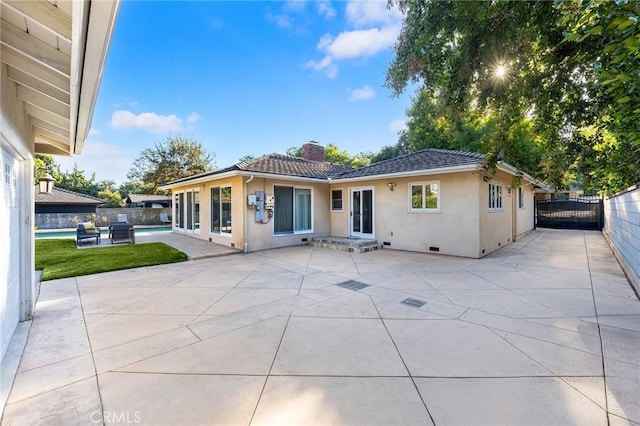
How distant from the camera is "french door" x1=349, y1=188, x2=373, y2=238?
11961mm

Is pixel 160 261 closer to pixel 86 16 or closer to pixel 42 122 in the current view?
pixel 42 122

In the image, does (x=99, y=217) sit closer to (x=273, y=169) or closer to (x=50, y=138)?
(x=273, y=169)

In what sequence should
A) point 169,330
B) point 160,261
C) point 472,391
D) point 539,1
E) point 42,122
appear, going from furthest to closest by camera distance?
point 160,261 < point 539,1 < point 42,122 < point 169,330 < point 472,391

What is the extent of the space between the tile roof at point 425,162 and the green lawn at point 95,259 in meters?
7.60

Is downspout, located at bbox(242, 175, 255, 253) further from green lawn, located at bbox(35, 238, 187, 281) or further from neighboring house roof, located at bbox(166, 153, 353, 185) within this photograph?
green lawn, located at bbox(35, 238, 187, 281)

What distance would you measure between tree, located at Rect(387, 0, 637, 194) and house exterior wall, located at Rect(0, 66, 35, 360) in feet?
22.2

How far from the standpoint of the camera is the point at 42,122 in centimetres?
418

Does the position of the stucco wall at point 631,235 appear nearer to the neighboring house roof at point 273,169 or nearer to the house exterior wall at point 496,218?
the house exterior wall at point 496,218

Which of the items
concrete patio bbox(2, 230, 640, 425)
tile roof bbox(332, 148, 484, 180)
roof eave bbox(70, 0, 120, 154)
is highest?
tile roof bbox(332, 148, 484, 180)

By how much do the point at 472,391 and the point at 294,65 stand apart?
14689 mm

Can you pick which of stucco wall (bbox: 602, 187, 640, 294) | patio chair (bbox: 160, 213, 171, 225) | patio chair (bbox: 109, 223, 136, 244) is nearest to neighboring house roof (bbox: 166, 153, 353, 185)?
patio chair (bbox: 109, 223, 136, 244)

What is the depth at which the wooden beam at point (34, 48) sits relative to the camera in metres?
2.13

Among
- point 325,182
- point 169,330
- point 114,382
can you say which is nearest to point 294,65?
point 325,182

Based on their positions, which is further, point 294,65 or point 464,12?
point 294,65
